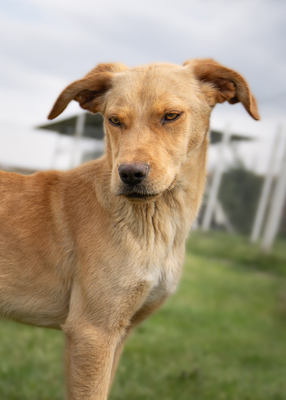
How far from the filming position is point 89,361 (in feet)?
8.54

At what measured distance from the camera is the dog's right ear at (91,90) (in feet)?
9.18

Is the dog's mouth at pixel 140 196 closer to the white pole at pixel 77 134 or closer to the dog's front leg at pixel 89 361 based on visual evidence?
the dog's front leg at pixel 89 361

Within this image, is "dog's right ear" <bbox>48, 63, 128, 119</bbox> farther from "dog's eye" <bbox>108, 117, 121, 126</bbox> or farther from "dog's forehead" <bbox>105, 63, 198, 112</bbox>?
"dog's eye" <bbox>108, 117, 121, 126</bbox>

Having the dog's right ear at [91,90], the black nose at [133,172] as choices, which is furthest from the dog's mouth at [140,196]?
the dog's right ear at [91,90]

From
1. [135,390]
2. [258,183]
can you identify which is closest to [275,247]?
[258,183]

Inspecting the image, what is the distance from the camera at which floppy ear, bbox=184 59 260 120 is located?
2748 mm

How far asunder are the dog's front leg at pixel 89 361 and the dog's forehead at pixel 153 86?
1.38 m

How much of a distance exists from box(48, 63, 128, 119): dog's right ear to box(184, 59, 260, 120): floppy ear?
57 cm

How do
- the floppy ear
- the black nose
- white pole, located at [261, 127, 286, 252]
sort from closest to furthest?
the black nose < the floppy ear < white pole, located at [261, 127, 286, 252]

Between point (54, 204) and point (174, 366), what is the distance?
3.30 metres

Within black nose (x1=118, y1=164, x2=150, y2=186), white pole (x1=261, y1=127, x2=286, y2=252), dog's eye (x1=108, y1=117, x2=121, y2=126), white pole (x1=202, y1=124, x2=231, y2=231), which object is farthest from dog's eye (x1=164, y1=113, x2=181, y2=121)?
white pole (x1=202, y1=124, x2=231, y2=231)

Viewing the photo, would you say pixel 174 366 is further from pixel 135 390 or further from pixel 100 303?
pixel 100 303

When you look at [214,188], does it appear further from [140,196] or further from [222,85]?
[140,196]

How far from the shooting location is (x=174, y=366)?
212 inches
